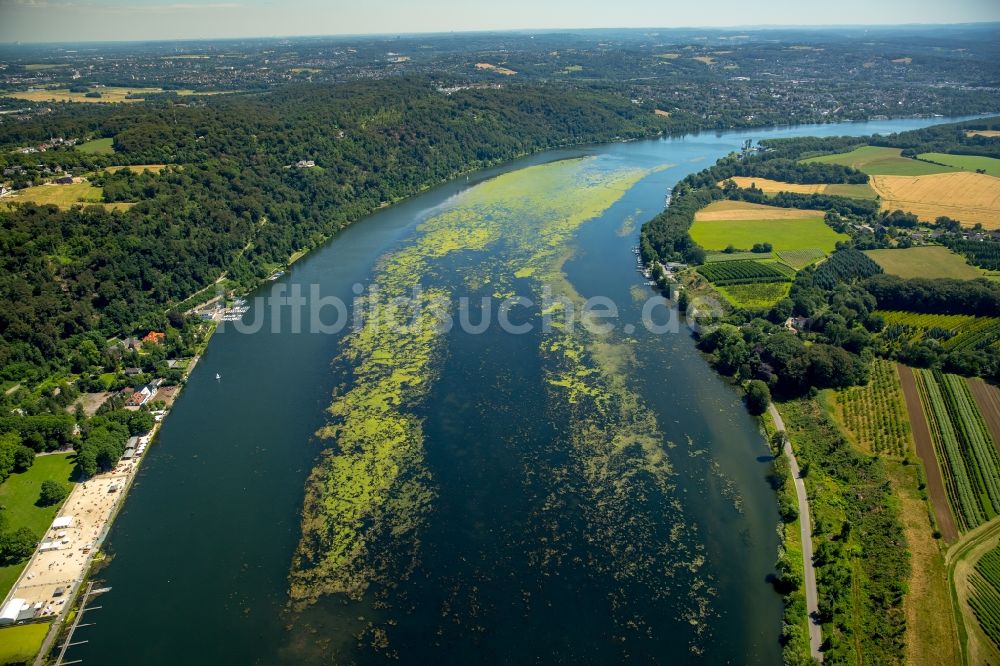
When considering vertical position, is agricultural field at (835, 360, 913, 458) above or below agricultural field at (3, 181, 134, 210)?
below

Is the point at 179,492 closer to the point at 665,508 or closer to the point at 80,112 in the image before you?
the point at 665,508

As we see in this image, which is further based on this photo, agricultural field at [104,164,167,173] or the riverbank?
agricultural field at [104,164,167,173]

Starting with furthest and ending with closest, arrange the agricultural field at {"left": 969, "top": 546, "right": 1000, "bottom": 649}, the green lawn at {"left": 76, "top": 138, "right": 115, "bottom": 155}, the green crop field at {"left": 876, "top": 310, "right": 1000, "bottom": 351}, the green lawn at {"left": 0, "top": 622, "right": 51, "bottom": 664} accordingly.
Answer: the green lawn at {"left": 76, "top": 138, "right": 115, "bottom": 155}, the green crop field at {"left": 876, "top": 310, "right": 1000, "bottom": 351}, the agricultural field at {"left": 969, "top": 546, "right": 1000, "bottom": 649}, the green lawn at {"left": 0, "top": 622, "right": 51, "bottom": 664}

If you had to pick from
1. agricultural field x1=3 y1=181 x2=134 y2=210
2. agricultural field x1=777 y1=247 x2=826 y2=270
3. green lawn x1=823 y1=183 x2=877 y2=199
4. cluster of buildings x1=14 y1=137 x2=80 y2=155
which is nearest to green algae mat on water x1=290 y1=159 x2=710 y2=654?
agricultural field x1=777 y1=247 x2=826 y2=270

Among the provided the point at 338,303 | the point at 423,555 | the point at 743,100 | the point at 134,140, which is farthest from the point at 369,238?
the point at 743,100

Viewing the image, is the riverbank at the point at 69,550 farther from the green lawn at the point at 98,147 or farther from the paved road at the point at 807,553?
the green lawn at the point at 98,147

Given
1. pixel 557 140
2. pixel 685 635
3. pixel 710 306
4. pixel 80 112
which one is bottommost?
pixel 685 635

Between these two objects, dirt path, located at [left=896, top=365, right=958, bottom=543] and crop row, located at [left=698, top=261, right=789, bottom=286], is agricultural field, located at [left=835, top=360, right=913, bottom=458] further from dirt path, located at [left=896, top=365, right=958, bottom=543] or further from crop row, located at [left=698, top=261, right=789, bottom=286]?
crop row, located at [left=698, top=261, right=789, bottom=286]

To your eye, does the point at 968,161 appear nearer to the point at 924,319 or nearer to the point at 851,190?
the point at 851,190
